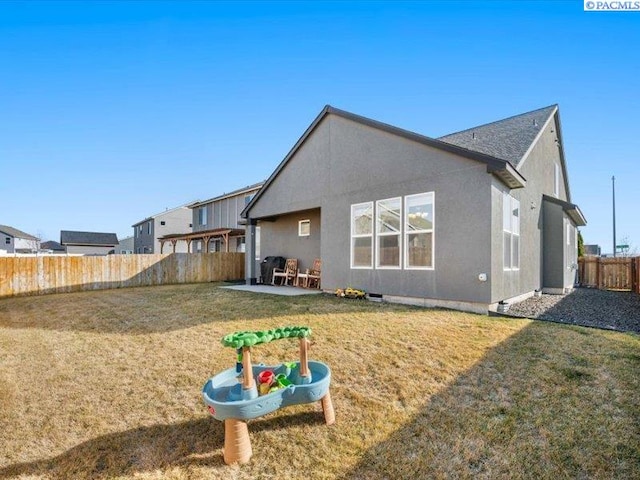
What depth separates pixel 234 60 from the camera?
12.1 metres

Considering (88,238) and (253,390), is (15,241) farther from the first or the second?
(253,390)

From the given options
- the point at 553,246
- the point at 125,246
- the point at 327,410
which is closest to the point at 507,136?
the point at 553,246

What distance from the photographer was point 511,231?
28.8 ft

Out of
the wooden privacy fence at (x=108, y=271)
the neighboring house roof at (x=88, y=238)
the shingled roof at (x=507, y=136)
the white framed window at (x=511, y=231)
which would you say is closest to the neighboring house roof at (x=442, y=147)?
the white framed window at (x=511, y=231)

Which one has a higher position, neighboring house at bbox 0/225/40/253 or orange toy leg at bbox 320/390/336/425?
neighboring house at bbox 0/225/40/253

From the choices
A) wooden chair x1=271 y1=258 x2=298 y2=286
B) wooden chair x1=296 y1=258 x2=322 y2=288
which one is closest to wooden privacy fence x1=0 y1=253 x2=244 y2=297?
wooden chair x1=271 y1=258 x2=298 y2=286

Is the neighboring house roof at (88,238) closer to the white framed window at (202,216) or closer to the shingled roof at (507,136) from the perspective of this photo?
the white framed window at (202,216)

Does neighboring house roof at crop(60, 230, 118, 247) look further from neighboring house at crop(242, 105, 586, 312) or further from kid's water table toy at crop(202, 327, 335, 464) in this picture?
kid's water table toy at crop(202, 327, 335, 464)

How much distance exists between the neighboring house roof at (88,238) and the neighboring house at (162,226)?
602 inches

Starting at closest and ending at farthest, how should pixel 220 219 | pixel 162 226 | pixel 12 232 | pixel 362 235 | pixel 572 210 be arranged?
pixel 362 235, pixel 572 210, pixel 220 219, pixel 162 226, pixel 12 232

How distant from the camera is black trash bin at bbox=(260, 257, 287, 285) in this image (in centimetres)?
Result: 1406

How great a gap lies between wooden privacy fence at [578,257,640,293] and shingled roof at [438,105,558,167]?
266 inches

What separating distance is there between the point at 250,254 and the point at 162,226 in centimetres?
2400

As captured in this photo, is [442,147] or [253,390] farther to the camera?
[442,147]
